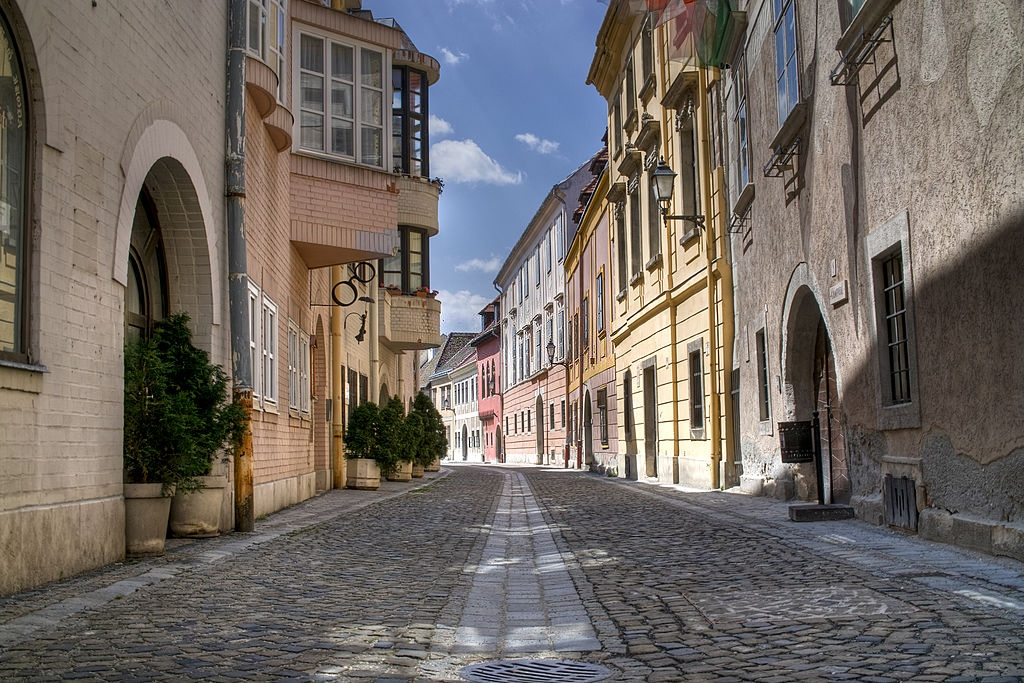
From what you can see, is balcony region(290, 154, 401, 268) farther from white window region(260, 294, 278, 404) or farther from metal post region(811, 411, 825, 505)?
metal post region(811, 411, 825, 505)

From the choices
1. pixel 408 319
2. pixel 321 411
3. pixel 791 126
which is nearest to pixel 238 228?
pixel 791 126

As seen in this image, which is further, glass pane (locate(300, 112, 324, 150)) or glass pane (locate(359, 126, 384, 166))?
glass pane (locate(359, 126, 384, 166))

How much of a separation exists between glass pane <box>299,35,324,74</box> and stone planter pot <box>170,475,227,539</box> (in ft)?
26.2

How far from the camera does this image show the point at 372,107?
16688mm

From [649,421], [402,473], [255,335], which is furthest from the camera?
[649,421]

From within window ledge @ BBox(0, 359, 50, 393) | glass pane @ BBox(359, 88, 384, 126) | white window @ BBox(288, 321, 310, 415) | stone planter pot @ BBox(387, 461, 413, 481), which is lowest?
stone planter pot @ BBox(387, 461, 413, 481)

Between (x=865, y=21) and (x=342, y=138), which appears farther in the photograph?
(x=342, y=138)

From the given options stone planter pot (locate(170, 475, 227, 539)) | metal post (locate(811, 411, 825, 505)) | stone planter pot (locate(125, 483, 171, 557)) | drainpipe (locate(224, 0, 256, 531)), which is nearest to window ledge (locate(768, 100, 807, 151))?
metal post (locate(811, 411, 825, 505))

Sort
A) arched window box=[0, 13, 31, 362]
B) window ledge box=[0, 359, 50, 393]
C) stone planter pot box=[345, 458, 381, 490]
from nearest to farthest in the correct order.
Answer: window ledge box=[0, 359, 50, 393] < arched window box=[0, 13, 31, 362] < stone planter pot box=[345, 458, 381, 490]

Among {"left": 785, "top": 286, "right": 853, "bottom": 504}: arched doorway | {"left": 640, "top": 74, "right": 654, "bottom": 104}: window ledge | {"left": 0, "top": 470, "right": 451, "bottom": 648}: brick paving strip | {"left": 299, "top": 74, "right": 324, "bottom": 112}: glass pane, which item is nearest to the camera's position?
{"left": 0, "top": 470, "right": 451, "bottom": 648}: brick paving strip

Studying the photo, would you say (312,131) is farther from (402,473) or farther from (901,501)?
(901,501)

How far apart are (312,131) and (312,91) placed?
2.05 feet

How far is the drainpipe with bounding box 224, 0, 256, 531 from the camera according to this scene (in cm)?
1082

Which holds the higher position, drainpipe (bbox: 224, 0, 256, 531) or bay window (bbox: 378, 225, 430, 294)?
bay window (bbox: 378, 225, 430, 294)
